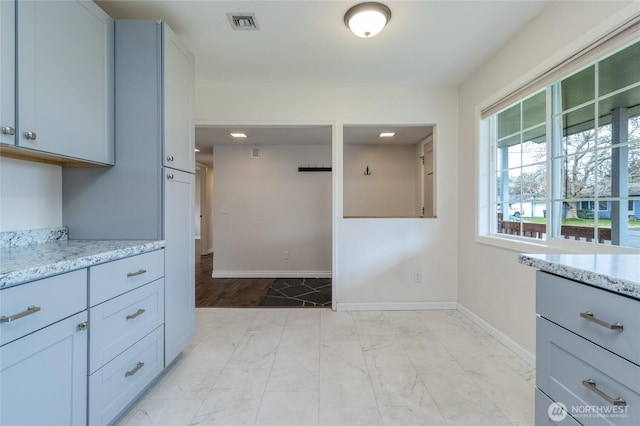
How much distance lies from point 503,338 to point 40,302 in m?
2.89

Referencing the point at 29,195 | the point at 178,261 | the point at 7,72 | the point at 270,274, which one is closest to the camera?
the point at 7,72

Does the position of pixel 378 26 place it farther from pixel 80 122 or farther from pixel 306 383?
pixel 306 383

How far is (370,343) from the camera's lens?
2352 mm

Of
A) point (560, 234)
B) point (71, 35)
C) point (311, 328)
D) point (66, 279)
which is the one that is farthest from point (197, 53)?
point (560, 234)

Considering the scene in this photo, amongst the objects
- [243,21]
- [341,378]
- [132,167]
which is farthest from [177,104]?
[341,378]

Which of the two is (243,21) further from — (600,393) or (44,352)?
(600,393)

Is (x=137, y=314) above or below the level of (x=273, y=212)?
below

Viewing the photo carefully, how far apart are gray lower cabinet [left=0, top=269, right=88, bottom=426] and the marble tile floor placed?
525mm

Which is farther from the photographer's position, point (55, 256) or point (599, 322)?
point (55, 256)

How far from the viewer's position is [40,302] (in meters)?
1.01

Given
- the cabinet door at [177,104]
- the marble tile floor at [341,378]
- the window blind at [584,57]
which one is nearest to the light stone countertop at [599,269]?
the marble tile floor at [341,378]

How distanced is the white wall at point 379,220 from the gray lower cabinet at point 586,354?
7.01ft

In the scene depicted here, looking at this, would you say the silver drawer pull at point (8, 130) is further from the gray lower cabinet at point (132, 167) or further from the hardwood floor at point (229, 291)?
the hardwood floor at point (229, 291)

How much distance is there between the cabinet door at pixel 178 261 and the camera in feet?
5.95
